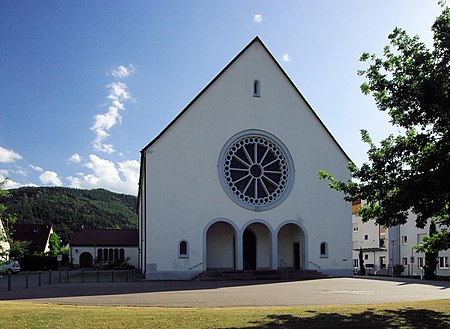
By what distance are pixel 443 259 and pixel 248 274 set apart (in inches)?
972

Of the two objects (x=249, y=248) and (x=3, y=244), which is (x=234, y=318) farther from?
(x=249, y=248)

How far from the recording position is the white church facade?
104 feet

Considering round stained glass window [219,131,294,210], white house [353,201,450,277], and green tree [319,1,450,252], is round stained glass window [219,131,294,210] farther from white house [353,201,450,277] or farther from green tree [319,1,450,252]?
green tree [319,1,450,252]

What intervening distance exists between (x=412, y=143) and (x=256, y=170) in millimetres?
21894

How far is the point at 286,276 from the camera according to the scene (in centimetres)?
3177

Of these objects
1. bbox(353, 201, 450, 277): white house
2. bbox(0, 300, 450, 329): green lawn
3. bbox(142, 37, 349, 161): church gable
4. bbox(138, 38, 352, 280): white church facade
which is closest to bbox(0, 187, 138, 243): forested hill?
bbox(353, 201, 450, 277): white house

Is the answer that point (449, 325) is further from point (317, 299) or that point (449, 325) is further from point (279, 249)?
point (279, 249)

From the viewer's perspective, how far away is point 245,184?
111 feet

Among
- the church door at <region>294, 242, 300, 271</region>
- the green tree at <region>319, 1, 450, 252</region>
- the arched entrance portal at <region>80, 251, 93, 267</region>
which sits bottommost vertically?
the arched entrance portal at <region>80, 251, 93, 267</region>

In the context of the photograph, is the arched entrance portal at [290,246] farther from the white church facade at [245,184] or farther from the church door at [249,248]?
the church door at [249,248]

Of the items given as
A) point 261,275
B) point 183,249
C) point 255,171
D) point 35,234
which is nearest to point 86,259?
point 35,234

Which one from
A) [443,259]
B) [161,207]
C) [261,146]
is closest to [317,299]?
[161,207]

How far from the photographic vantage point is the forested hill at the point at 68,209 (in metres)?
129

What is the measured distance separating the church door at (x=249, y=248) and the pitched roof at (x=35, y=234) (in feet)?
157
